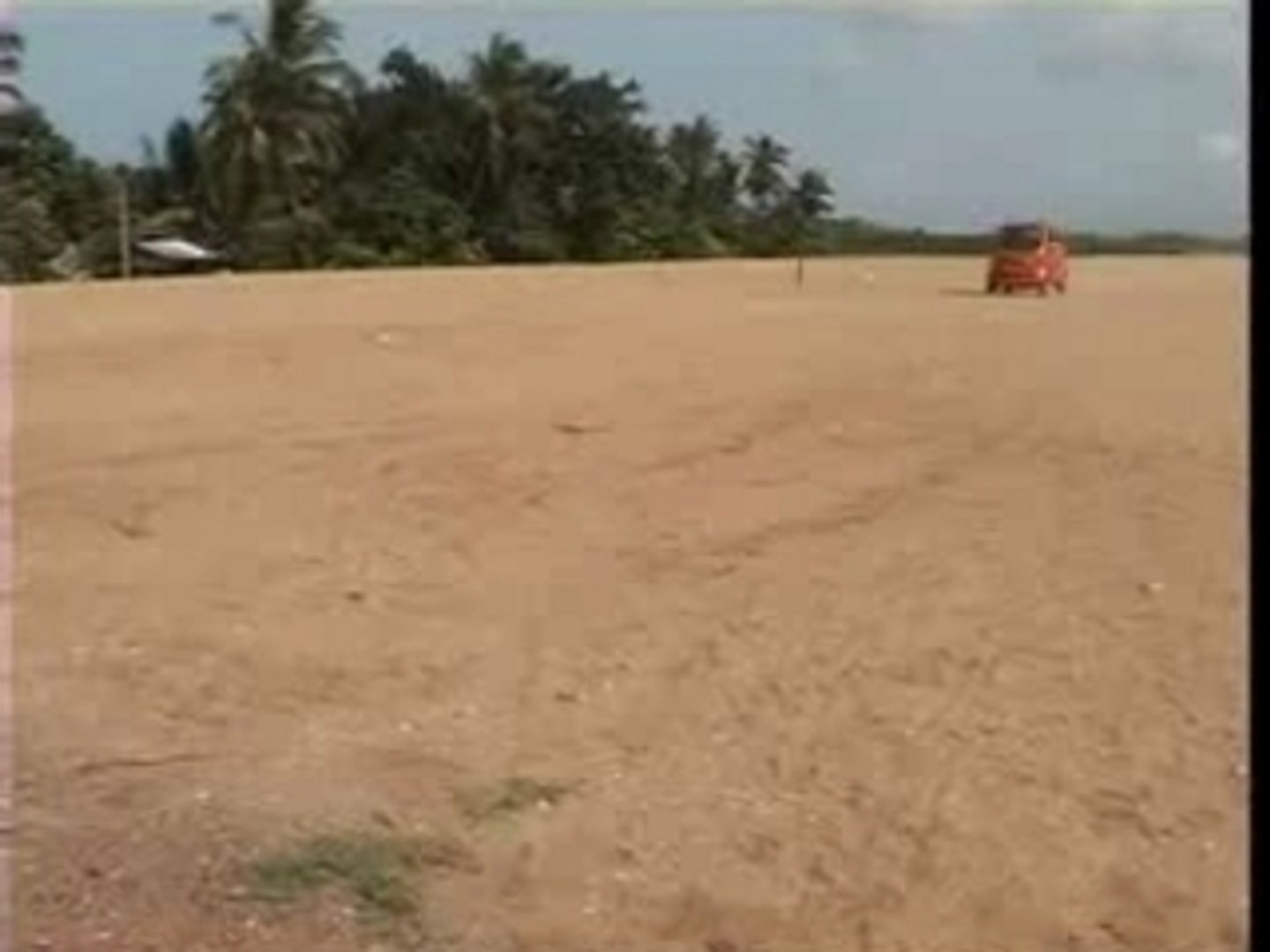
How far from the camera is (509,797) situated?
3846mm

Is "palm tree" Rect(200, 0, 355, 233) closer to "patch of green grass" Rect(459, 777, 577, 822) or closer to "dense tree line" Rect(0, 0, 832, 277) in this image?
"dense tree line" Rect(0, 0, 832, 277)

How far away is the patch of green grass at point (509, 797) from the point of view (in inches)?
148

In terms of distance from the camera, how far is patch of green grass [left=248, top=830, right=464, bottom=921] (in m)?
3.21

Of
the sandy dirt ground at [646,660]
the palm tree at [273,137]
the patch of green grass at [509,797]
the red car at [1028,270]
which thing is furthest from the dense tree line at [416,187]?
the patch of green grass at [509,797]

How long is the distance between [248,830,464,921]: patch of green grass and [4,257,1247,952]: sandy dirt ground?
0.02 meters

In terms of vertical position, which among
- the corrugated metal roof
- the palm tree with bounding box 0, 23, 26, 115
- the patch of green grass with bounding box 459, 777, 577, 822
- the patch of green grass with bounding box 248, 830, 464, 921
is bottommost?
the patch of green grass with bounding box 459, 777, 577, 822

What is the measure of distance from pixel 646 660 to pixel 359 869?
1.46 meters

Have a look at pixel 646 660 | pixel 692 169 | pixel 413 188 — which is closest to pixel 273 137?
pixel 413 188

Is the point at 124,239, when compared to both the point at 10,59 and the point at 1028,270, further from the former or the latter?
the point at 10,59

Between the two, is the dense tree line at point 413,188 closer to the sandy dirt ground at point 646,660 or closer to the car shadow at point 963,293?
the car shadow at point 963,293

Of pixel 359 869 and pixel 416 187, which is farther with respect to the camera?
pixel 416 187

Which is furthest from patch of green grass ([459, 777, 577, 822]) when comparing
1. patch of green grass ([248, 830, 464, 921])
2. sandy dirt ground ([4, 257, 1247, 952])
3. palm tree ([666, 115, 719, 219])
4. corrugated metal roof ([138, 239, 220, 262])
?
corrugated metal roof ([138, 239, 220, 262])

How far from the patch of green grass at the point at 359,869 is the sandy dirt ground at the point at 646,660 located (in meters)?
0.02
